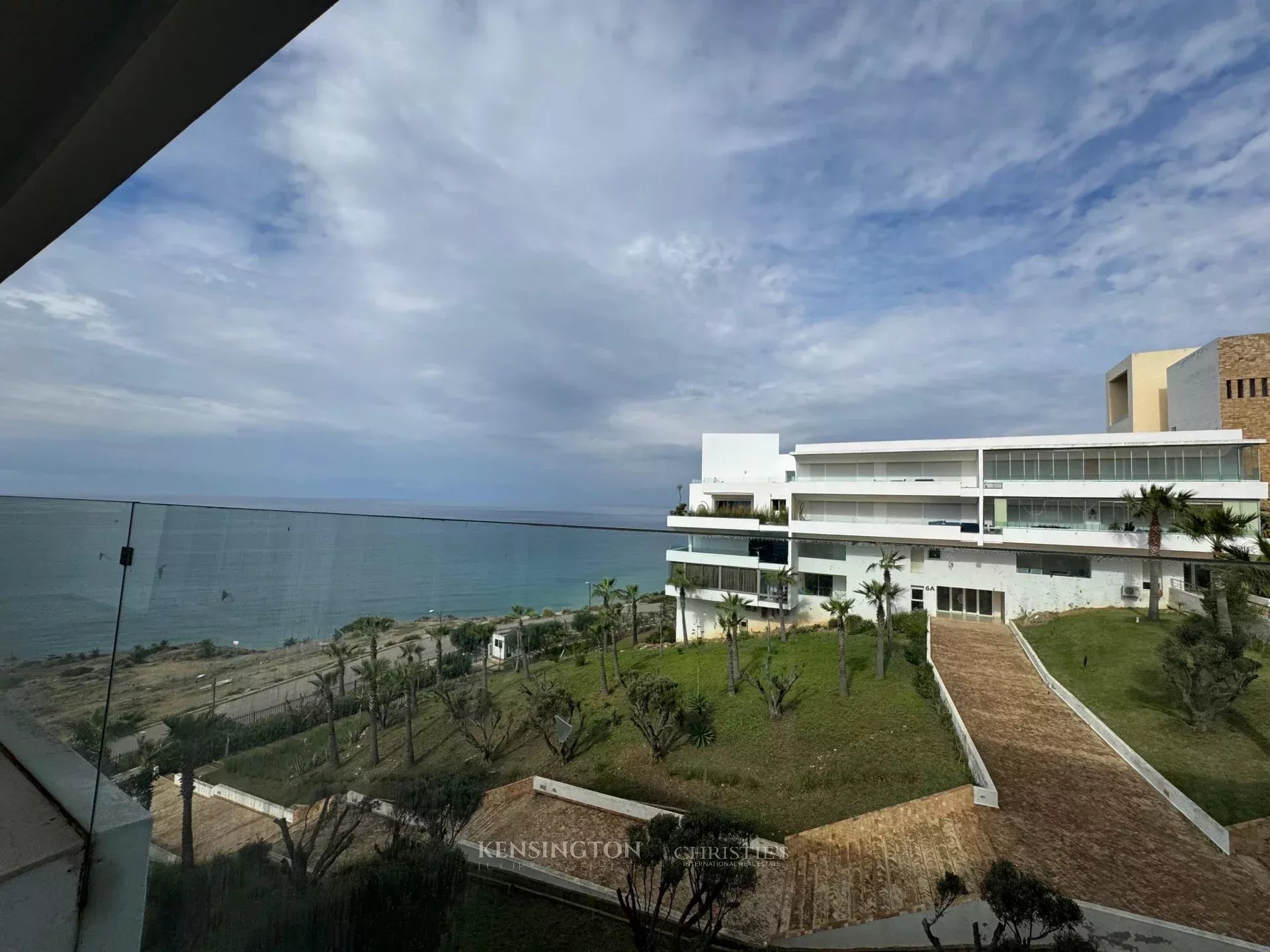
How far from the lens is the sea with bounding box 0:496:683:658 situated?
4.82ft

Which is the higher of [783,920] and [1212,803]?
[1212,803]

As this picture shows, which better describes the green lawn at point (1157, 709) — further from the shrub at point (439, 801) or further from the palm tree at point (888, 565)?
the shrub at point (439, 801)

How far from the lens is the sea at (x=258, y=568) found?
1469mm

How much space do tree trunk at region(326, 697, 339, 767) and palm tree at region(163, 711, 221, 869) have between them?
10.4 inches

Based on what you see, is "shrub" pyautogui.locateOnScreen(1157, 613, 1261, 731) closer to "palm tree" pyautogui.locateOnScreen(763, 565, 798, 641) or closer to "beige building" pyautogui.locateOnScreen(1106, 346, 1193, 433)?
"palm tree" pyautogui.locateOnScreen(763, 565, 798, 641)

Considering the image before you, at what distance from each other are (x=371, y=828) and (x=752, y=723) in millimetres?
1241

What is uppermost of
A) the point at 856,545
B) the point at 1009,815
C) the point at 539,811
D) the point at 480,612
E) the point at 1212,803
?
the point at 856,545

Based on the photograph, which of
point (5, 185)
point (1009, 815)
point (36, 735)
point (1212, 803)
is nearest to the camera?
point (5, 185)

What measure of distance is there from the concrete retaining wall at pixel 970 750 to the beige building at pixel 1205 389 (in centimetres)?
1846

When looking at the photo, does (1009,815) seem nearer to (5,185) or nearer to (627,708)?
(627,708)

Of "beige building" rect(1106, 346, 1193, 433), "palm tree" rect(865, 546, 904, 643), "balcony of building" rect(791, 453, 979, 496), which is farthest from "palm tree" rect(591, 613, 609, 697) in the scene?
"beige building" rect(1106, 346, 1193, 433)

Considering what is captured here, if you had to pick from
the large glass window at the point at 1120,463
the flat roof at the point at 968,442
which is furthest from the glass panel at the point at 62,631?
the flat roof at the point at 968,442

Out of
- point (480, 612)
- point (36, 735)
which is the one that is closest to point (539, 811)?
point (480, 612)

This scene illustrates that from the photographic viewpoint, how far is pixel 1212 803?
1312 millimetres
